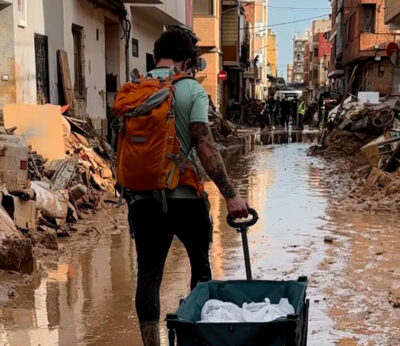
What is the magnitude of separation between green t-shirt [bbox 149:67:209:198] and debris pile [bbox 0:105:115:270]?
9.41 ft

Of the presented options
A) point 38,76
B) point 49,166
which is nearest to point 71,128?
point 38,76

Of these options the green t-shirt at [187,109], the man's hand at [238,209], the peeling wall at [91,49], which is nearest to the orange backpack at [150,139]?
the green t-shirt at [187,109]

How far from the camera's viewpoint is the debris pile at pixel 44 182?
639 centimetres

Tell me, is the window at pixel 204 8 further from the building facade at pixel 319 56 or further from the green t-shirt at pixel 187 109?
the building facade at pixel 319 56

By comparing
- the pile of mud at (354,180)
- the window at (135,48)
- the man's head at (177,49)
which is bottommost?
the pile of mud at (354,180)

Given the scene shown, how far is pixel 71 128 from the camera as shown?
420 inches

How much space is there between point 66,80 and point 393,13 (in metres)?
8.98

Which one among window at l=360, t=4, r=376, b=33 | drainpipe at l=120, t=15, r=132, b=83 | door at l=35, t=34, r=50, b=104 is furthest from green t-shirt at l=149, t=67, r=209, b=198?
window at l=360, t=4, r=376, b=33

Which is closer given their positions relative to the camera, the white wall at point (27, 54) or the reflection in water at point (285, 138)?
the white wall at point (27, 54)

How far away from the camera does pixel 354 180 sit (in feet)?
42.4

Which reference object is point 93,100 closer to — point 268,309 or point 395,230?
point 395,230

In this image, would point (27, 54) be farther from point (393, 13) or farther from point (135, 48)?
point (393, 13)

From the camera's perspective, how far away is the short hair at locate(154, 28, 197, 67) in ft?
11.5

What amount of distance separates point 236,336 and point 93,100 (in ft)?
37.9
